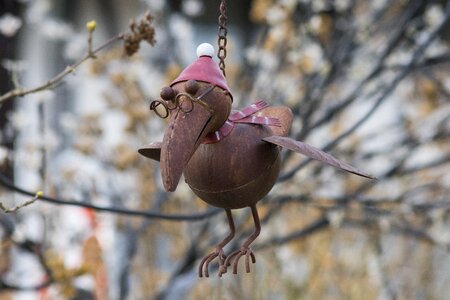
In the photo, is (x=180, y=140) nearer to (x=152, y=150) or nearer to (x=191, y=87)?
(x=191, y=87)

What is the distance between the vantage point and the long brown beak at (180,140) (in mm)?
1010

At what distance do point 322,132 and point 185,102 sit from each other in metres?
3.17

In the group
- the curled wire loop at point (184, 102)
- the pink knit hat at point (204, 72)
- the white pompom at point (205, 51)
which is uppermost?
the white pompom at point (205, 51)

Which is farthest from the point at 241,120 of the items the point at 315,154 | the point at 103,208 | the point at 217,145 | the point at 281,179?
the point at 281,179

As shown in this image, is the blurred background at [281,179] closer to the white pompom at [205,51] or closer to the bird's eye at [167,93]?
the white pompom at [205,51]

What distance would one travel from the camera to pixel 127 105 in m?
3.62

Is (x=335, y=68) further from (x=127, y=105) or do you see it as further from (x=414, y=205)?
(x=127, y=105)

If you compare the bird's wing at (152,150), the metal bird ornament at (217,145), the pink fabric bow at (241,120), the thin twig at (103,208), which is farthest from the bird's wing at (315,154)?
the thin twig at (103,208)

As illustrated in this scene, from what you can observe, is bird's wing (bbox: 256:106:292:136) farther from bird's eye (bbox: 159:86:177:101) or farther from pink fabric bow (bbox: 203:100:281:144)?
bird's eye (bbox: 159:86:177:101)

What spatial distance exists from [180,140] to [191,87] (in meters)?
0.08

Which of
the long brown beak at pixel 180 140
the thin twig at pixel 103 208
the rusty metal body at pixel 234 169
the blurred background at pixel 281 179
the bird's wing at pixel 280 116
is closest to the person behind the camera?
the long brown beak at pixel 180 140

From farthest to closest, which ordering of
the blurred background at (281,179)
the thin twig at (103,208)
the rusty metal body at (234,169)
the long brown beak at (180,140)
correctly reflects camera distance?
the blurred background at (281,179), the thin twig at (103,208), the rusty metal body at (234,169), the long brown beak at (180,140)

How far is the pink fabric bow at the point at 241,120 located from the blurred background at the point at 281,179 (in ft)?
2.35

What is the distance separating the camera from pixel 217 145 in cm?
115
